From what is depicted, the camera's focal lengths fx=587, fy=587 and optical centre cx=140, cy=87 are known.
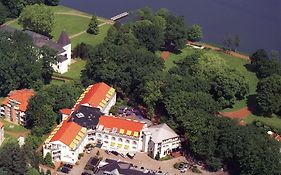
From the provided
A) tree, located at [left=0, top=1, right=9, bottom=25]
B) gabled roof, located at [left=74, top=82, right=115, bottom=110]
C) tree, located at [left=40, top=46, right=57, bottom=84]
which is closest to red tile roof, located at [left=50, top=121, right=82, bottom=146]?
gabled roof, located at [left=74, top=82, right=115, bottom=110]

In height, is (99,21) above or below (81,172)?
above

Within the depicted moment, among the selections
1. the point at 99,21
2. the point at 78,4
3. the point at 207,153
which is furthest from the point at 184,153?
the point at 78,4

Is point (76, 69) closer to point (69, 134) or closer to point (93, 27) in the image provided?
point (93, 27)

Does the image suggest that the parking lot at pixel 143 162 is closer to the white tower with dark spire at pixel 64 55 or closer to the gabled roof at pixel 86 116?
the gabled roof at pixel 86 116

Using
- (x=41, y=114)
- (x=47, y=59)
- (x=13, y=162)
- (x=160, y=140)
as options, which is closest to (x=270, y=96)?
(x=160, y=140)

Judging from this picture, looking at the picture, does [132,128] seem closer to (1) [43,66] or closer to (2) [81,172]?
(2) [81,172]

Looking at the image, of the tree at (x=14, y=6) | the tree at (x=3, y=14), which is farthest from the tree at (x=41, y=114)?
the tree at (x=14, y=6)

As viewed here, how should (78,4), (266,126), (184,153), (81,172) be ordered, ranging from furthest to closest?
(78,4)
(266,126)
(184,153)
(81,172)

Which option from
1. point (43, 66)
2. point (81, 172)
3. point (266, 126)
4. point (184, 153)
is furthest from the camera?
point (43, 66)
